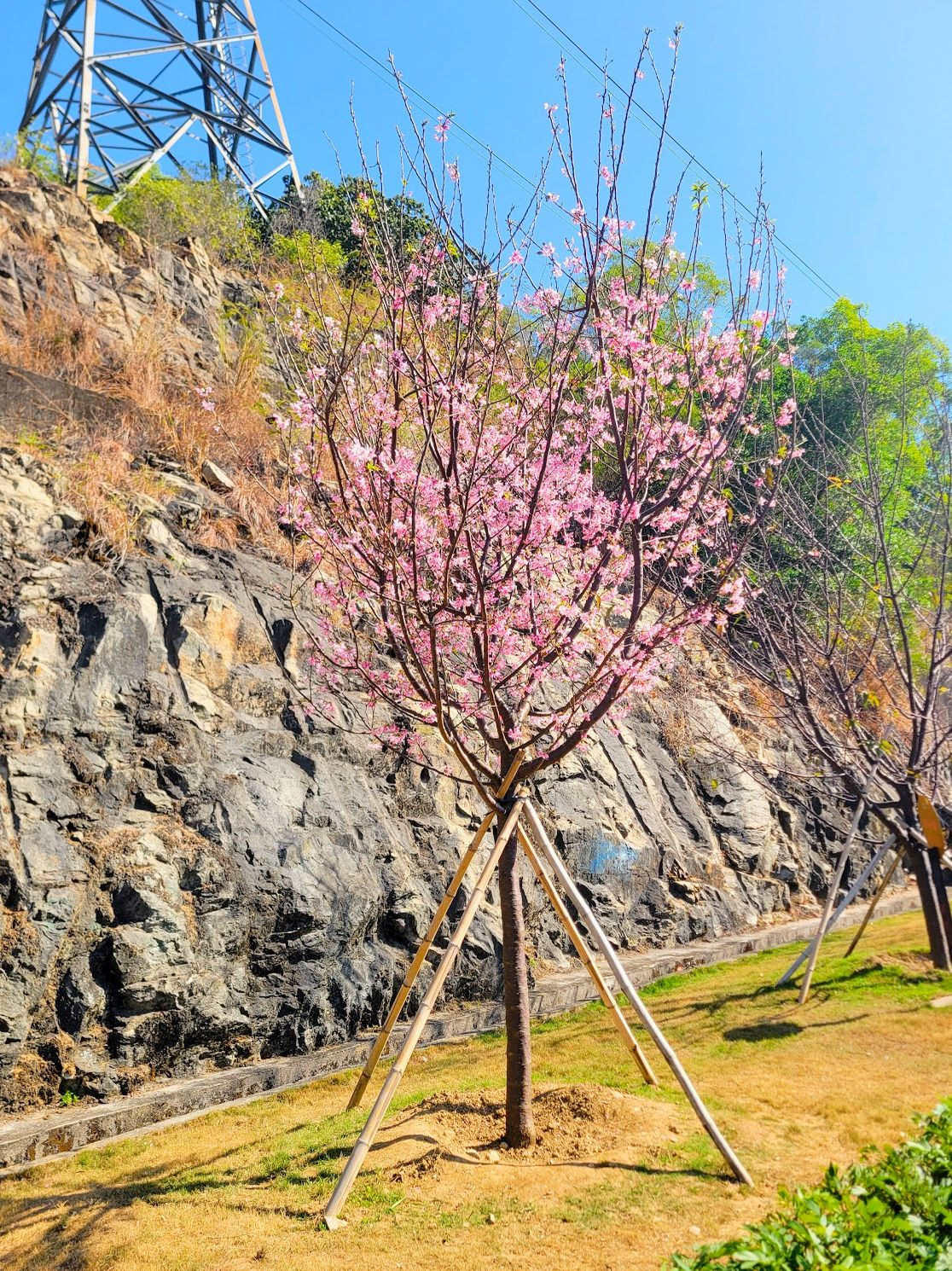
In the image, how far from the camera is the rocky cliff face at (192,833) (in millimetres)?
5926

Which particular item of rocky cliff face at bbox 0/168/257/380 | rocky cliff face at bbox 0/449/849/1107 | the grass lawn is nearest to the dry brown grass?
rocky cliff face at bbox 0/168/257/380

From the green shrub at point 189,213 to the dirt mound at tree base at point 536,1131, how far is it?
48.6 feet

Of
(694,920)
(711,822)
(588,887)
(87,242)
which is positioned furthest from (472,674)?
(87,242)

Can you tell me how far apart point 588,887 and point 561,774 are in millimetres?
1376

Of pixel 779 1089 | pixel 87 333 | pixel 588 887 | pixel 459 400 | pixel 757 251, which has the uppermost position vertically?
pixel 87 333

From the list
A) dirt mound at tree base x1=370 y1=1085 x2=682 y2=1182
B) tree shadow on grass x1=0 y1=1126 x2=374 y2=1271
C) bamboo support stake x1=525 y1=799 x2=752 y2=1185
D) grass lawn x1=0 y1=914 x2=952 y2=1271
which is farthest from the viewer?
dirt mound at tree base x1=370 y1=1085 x2=682 y2=1182

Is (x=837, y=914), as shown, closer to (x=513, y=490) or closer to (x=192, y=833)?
(x=513, y=490)

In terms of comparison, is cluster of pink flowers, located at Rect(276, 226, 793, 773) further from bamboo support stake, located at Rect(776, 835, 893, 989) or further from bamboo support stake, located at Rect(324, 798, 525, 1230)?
bamboo support stake, located at Rect(776, 835, 893, 989)

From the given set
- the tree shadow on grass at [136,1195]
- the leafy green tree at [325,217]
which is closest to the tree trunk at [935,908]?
the tree shadow on grass at [136,1195]

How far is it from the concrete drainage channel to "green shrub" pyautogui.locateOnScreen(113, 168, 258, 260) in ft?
44.6

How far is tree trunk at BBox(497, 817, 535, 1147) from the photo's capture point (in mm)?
4852

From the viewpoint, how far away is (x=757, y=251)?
5.12 metres

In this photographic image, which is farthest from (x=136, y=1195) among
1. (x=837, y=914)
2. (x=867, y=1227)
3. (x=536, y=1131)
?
(x=837, y=914)

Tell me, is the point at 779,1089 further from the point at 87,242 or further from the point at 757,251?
the point at 87,242
